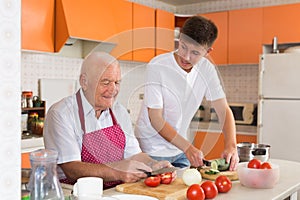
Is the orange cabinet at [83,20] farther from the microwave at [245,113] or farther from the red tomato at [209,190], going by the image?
the red tomato at [209,190]

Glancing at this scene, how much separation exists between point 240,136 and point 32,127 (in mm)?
2287

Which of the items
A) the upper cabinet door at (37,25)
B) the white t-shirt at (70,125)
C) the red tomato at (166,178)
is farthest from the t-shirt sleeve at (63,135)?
the upper cabinet door at (37,25)

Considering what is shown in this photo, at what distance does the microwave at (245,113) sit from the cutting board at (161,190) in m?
2.89

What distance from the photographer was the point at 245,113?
14.7 ft

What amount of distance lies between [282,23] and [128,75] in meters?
2.92

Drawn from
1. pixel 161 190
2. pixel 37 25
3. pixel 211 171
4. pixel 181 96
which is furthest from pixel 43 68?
pixel 161 190

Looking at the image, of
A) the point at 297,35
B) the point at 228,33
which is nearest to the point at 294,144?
the point at 297,35

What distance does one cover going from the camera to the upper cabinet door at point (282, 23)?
4.04 meters

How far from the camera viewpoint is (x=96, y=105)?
1818 millimetres

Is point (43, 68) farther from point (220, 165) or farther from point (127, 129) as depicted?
point (220, 165)

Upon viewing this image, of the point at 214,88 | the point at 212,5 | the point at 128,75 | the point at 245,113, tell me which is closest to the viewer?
the point at 128,75

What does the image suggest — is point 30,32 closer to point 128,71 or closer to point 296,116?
point 128,71
